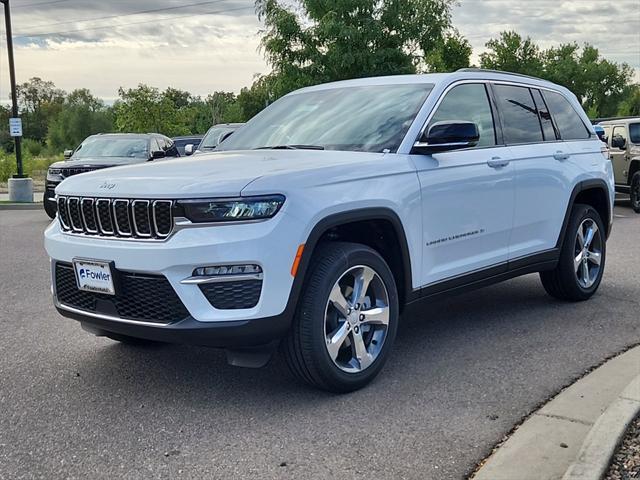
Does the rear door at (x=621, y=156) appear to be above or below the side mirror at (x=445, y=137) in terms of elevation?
below

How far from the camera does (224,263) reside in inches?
146

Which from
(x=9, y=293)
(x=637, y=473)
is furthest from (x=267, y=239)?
(x=9, y=293)

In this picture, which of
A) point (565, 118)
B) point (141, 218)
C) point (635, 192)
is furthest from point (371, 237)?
point (635, 192)

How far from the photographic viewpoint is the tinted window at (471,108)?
→ 520 centimetres

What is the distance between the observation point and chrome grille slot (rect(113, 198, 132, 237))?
3982 mm

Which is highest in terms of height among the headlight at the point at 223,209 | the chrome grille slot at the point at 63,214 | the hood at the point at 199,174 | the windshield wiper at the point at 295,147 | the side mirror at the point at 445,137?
the side mirror at the point at 445,137

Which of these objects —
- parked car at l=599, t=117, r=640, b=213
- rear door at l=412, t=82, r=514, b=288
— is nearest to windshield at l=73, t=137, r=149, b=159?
parked car at l=599, t=117, r=640, b=213

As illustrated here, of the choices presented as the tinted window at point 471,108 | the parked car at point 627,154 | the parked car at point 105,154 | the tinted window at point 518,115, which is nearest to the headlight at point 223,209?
the tinted window at point 471,108

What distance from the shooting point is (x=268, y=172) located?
156 inches

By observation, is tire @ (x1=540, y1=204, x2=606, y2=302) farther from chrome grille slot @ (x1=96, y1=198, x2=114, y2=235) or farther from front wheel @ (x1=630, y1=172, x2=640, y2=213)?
front wheel @ (x1=630, y1=172, x2=640, y2=213)

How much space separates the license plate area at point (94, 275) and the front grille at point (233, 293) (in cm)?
57

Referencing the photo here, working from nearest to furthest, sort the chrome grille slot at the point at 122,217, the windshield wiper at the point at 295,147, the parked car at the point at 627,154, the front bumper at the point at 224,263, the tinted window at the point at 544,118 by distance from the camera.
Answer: the front bumper at the point at 224,263 < the chrome grille slot at the point at 122,217 < the windshield wiper at the point at 295,147 < the tinted window at the point at 544,118 < the parked car at the point at 627,154

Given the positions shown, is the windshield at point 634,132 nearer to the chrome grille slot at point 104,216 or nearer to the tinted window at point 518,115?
the tinted window at point 518,115

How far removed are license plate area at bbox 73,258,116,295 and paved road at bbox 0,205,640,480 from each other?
0.67 meters
